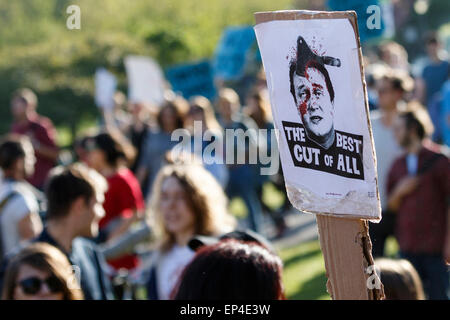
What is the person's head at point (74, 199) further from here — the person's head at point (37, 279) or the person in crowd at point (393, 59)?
the person in crowd at point (393, 59)

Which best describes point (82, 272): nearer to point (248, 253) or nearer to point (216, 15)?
point (248, 253)

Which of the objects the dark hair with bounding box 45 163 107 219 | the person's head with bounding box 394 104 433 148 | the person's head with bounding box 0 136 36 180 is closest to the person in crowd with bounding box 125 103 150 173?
the person's head with bounding box 0 136 36 180

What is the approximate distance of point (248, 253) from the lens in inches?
86.4

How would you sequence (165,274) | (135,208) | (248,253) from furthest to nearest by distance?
1. (135,208)
2. (165,274)
3. (248,253)

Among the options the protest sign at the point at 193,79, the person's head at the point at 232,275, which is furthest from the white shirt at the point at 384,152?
the protest sign at the point at 193,79

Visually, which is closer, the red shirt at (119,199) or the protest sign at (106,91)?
the red shirt at (119,199)

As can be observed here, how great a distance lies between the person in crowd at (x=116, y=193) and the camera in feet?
18.7

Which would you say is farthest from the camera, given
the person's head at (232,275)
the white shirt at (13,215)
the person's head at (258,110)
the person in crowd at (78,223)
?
the person's head at (258,110)

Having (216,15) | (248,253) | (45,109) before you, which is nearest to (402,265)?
(248,253)

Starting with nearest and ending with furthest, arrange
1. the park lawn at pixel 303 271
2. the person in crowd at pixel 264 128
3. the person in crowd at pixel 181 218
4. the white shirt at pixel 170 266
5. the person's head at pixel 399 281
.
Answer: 1. the person's head at pixel 399 281
2. the white shirt at pixel 170 266
3. the person in crowd at pixel 181 218
4. the park lawn at pixel 303 271
5. the person in crowd at pixel 264 128

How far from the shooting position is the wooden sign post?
1.76 meters

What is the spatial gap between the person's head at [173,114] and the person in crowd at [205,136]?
83mm

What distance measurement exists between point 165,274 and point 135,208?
198 centimetres

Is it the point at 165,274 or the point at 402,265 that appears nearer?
the point at 402,265
